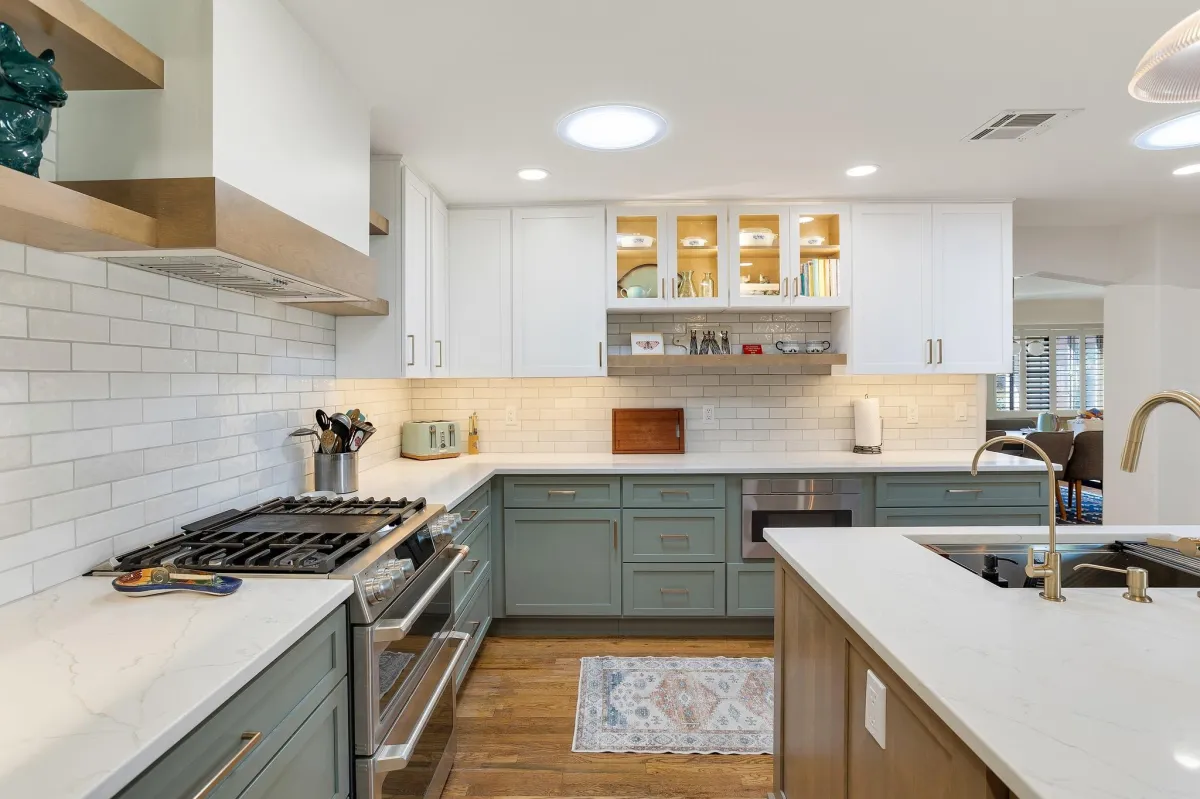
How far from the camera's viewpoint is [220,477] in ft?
6.59

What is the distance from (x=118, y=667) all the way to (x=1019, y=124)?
3.24m

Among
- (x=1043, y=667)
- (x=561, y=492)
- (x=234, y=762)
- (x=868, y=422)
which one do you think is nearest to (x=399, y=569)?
(x=234, y=762)

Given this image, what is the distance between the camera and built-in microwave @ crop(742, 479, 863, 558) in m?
3.31

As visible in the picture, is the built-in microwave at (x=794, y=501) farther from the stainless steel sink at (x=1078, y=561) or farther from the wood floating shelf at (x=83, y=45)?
the wood floating shelf at (x=83, y=45)

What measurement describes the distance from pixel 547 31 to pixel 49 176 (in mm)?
1296

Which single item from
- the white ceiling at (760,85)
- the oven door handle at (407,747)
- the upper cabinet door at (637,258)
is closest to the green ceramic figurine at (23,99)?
the white ceiling at (760,85)

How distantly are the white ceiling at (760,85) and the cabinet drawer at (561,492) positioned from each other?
1.55 m

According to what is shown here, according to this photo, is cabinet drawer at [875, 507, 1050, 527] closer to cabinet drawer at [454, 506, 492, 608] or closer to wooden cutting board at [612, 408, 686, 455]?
wooden cutting board at [612, 408, 686, 455]

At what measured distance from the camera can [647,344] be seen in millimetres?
3652

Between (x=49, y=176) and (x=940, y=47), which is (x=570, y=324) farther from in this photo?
(x=49, y=176)

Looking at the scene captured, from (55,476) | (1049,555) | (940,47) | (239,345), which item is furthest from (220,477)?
(940,47)

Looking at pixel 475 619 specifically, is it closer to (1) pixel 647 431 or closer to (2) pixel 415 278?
(1) pixel 647 431

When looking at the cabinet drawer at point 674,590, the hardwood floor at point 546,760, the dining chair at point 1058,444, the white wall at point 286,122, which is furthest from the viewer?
the dining chair at point 1058,444

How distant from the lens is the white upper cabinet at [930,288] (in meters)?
3.53
